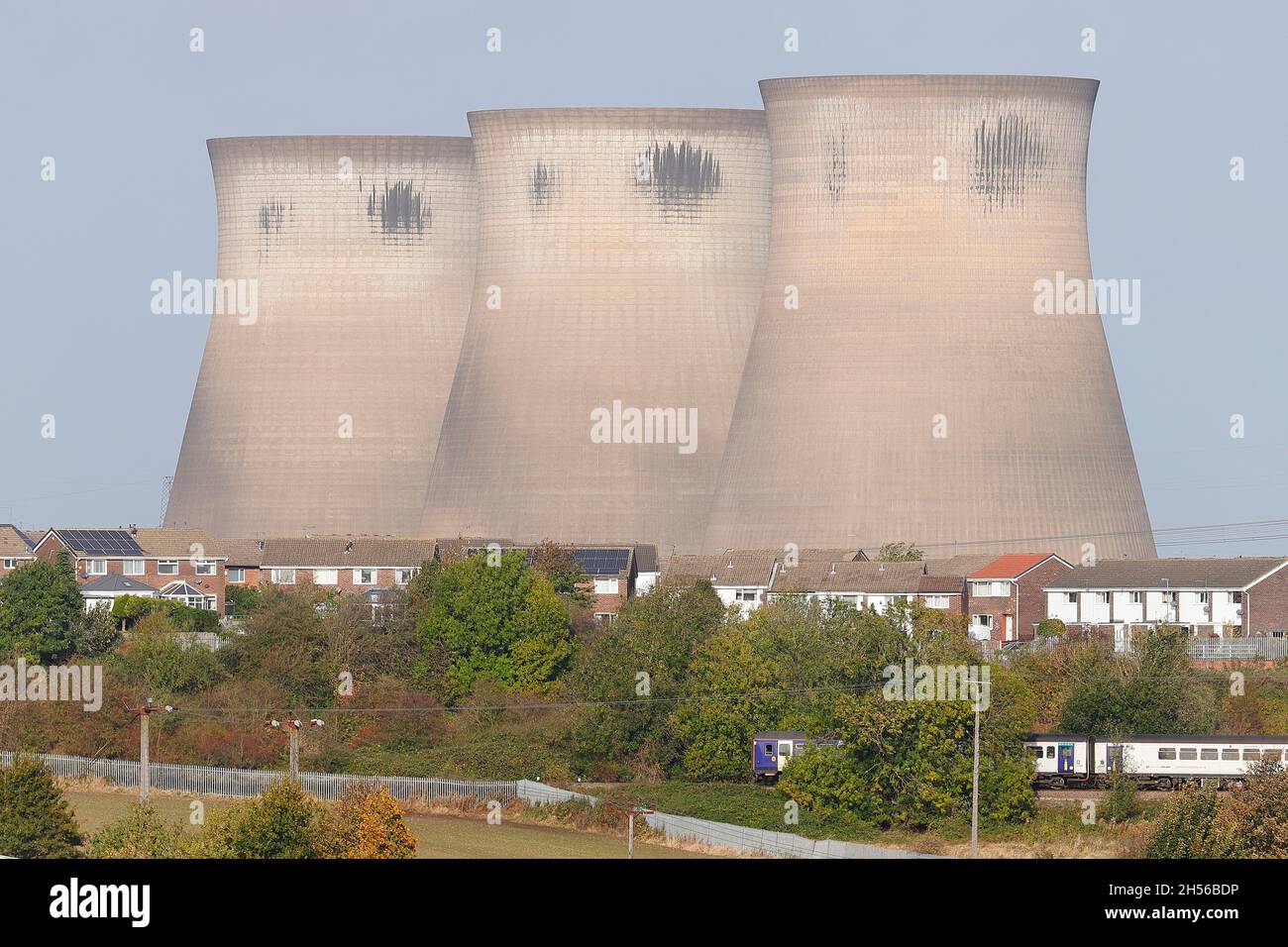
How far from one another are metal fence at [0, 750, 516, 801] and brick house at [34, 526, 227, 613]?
52.9 feet

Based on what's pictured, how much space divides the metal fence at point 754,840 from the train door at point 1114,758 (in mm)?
4074

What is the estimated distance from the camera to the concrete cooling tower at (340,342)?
5322 centimetres

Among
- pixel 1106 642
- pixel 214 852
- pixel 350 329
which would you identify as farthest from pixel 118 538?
pixel 214 852

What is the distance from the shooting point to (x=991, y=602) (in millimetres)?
41188

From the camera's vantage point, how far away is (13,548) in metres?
51.6

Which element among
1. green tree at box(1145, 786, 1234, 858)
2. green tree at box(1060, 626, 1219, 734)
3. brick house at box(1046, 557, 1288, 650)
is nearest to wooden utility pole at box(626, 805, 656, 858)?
green tree at box(1145, 786, 1234, 858)

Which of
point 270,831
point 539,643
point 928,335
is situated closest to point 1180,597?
point 928,335

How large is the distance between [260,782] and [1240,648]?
53.8 ft

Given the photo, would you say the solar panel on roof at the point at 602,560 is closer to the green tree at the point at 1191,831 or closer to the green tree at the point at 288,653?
the green tree at the point at 288,653

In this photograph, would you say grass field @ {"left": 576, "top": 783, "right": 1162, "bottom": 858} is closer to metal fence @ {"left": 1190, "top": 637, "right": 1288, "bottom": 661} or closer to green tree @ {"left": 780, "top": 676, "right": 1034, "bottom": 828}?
green tree @ {"left": 780, "top": 676, "right": 1034, "bottom": 828}

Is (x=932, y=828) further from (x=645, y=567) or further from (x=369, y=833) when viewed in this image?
(x=645, y=567)

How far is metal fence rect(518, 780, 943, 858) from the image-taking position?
24281 mm

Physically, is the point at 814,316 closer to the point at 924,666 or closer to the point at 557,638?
the point at 557,638
